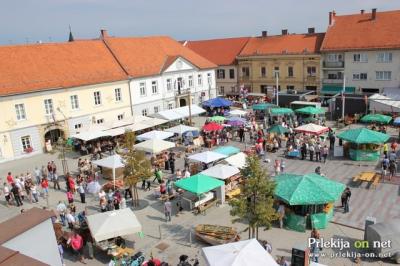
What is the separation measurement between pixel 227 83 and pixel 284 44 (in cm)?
994

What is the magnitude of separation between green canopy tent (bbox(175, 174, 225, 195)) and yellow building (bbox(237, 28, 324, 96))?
29.2 metres

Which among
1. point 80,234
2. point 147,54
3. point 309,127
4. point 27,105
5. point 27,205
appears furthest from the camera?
point 147,54

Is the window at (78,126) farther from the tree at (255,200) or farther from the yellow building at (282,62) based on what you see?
the yellow building at (282,62)

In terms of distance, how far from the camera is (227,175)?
19.8 m

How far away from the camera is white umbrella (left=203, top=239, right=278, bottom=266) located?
1120 centimetres

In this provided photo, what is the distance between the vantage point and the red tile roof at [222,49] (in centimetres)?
5416

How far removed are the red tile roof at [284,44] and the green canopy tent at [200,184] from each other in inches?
1300

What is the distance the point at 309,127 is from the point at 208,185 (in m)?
12.7

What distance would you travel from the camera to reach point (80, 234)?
612 inches

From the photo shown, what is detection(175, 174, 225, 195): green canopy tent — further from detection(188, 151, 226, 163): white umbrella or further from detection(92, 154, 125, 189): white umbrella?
detection(92, 154, 125, 189): white umbrella

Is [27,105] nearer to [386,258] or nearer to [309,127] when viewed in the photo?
[309,127]

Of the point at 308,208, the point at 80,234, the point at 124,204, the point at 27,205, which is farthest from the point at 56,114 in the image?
the point at 308,208

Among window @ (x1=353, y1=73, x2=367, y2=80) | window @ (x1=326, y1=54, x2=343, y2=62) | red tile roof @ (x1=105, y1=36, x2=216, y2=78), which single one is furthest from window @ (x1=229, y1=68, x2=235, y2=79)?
window @ (x1=353, y1=73, x2=367, y2=80)

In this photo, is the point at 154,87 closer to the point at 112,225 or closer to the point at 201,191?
the point at 201,191
